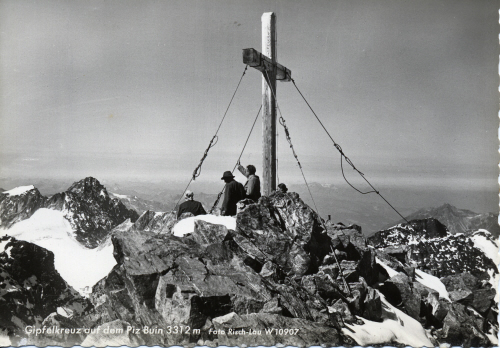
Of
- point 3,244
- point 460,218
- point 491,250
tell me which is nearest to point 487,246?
point 491,250

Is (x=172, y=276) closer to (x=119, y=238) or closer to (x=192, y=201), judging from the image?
(x=119, y=238)

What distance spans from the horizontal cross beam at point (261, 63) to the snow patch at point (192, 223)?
3.29m

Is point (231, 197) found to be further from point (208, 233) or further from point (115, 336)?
point (115, 336)

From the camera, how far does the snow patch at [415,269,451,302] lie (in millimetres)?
8500

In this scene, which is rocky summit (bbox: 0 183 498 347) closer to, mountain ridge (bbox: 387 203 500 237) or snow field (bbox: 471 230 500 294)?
snow field (bbox: 471 230 500 294)

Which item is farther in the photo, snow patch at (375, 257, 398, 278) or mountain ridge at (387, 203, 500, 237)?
mountain ridge at (387, 203, 500, 237)

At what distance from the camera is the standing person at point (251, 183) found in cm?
866

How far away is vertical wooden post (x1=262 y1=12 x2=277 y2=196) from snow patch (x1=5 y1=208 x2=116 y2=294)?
12.1 feet

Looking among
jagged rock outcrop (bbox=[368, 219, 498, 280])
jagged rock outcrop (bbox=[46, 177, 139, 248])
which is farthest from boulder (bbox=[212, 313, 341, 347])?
jagged rock outcrop (bbox=[46, 177, 139, 248])

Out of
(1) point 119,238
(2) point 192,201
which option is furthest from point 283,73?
(1) point 119,238

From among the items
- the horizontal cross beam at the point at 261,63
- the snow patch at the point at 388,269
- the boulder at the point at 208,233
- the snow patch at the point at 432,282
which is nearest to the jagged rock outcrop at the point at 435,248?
the snow patch at the point at 432,282

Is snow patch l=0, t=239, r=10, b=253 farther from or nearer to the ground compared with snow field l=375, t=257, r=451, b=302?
farther from the ground

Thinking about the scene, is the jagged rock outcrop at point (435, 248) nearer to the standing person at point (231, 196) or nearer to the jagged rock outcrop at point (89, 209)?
the standing person at point (231, 196)

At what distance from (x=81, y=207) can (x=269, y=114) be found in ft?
21.9
